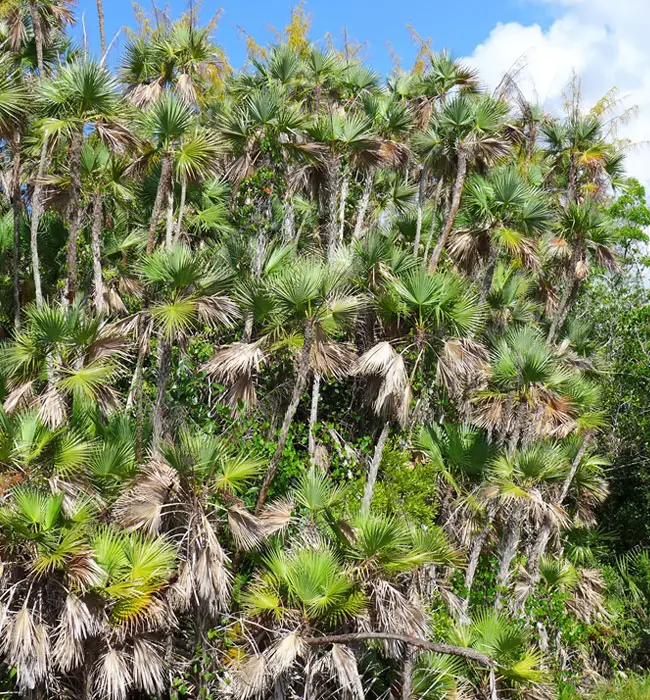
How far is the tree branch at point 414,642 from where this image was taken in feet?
25.5

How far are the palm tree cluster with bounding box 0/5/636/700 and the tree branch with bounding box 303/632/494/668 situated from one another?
0.04m

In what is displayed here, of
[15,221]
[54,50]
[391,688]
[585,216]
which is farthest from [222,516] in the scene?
[54,50]

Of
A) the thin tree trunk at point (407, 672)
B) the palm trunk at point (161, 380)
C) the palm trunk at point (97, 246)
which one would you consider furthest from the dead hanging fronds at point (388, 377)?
the palm trunk at point (97, 246)

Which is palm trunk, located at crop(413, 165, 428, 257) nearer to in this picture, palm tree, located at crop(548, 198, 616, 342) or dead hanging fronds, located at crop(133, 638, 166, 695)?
palm tree, located at crop(548, 198, 616, 342)

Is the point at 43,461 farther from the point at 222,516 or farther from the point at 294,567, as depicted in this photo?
the point at 294,567

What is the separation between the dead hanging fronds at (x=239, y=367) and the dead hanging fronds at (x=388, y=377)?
1.70m

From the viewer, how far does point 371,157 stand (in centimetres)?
1538

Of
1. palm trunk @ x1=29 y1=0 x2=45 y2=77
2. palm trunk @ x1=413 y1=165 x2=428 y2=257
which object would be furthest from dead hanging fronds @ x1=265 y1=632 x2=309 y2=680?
palm trunk @ x1=29 y1=0 x2=45 y2=77

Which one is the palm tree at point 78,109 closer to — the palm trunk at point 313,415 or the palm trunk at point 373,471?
the palm trunk at point 313,415

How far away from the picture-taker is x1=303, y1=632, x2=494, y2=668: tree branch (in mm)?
7785

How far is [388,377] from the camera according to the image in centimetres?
1265

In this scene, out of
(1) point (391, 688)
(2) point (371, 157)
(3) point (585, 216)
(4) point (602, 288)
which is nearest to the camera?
(1) point (391, 688)

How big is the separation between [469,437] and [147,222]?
7895mm

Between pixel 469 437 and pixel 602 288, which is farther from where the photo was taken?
pixel 602 288
